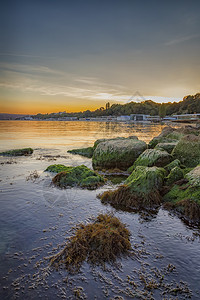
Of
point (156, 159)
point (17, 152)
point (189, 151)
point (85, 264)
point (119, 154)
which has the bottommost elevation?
point (85, 264)

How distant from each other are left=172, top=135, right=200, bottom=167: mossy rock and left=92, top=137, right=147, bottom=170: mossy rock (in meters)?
3.38

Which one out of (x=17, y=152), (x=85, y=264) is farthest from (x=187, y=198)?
(x=17, y=152)

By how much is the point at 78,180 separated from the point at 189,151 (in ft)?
22.9

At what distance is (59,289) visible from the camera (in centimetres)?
484

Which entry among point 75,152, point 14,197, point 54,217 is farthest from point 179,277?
point 75,152

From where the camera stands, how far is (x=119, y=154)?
16344 millimetres

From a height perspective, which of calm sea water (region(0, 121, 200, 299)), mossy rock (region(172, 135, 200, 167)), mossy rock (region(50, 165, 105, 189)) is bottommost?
calm sea water (region(0, 121, 200, 299))

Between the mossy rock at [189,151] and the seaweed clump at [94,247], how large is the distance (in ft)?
25.5

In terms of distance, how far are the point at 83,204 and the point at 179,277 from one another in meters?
A: 4.95

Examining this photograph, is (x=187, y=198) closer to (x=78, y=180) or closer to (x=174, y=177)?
(x=174, y=177)

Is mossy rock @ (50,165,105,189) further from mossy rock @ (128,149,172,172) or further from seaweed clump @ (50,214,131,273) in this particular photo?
seaweed clump @ (50,214,131,273)

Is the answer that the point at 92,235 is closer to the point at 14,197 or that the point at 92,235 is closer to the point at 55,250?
the point at 55,250

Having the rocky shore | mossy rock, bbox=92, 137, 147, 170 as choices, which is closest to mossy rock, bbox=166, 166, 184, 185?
the rocky shore

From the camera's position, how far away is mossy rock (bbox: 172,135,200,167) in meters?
13.1
